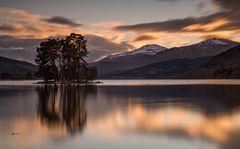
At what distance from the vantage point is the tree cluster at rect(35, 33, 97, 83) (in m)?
115

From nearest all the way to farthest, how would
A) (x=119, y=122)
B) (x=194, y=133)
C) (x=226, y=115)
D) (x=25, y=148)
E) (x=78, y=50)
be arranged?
1. (x=25, y=148)
2. (x=194, y=133)
3. (x=119, y=122)
4. (x=226, y=115)
5. (x=78, y=50)

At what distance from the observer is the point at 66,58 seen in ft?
381

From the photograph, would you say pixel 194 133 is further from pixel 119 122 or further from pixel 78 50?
pixel 78 50

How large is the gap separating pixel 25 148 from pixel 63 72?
104 meters

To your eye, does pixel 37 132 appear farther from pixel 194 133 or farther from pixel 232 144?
pixel 232 144

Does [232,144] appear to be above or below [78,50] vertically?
below

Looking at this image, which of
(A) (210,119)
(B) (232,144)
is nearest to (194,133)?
(B) (232,144)

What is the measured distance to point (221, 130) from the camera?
66.1 ft

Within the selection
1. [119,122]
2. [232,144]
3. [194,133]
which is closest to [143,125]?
[119,122]

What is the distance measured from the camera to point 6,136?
18734 mm

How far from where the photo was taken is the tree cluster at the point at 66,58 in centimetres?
11469

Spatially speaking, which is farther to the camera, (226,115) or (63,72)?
(63,72)

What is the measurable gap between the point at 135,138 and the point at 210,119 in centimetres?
892

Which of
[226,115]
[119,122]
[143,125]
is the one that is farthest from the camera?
[226,115]
